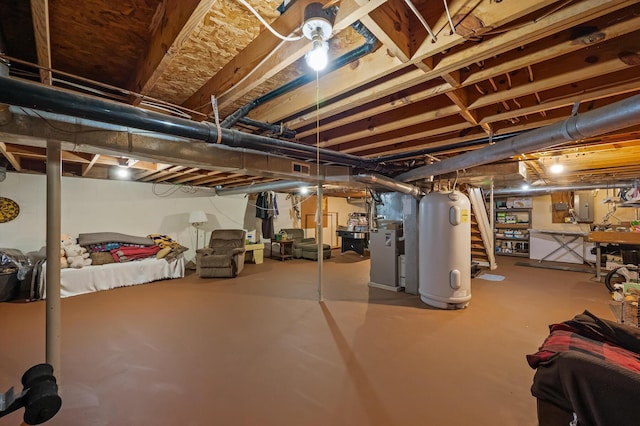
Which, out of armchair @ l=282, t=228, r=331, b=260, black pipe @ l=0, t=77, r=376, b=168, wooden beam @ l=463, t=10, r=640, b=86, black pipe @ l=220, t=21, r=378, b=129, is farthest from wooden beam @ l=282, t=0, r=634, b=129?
armchair @ l=282, t=228, r=331, b=260

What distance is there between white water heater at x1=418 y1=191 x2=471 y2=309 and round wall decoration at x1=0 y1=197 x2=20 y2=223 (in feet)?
21.4

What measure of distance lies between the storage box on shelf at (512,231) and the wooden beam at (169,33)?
9.45 metres

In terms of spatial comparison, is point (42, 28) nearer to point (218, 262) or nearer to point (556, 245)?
point (218, 262)

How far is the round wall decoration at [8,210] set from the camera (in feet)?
14.0

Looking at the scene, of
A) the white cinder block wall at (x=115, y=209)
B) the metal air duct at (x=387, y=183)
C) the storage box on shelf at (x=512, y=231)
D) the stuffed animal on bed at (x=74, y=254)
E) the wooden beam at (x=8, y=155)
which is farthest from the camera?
the storage box on shelf at (x=512, y=231)

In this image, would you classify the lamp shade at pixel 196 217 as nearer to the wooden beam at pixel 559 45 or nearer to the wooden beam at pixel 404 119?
the wooden beam at pixel 404 119

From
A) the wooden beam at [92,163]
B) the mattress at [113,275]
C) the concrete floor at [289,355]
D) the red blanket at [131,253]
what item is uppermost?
the wooden beam at [92,163]

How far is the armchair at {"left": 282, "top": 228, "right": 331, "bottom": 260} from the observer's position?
725cm

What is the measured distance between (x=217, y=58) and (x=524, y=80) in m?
1.81

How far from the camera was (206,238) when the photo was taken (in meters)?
6.70

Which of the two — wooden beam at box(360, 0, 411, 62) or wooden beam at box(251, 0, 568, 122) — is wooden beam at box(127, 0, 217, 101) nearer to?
wooden beam at box(360, 0, 411, 62)

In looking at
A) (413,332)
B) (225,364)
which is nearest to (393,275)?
(413,332)

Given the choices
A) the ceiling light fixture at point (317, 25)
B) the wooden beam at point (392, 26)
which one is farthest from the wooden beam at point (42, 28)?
the wooden beam at point (392, 26)

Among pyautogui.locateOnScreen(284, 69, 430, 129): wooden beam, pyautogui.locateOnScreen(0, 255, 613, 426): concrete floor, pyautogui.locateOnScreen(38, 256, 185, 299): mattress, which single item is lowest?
pyautogui.locateOnScreen(0, 255, 613, 426): concrete floor
